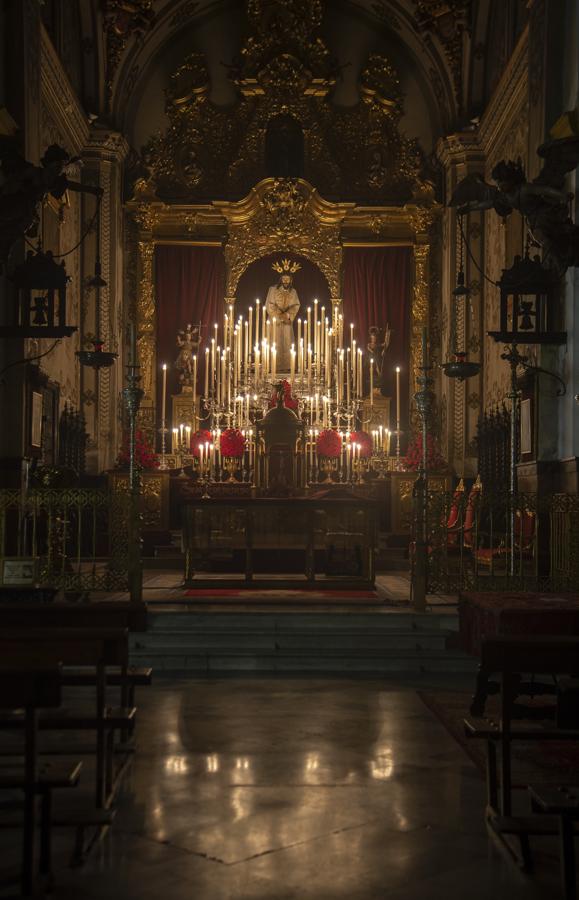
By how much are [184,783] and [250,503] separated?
23.0 feet

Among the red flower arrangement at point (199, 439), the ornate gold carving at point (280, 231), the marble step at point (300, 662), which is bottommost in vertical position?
the marble step at point (300, 662)

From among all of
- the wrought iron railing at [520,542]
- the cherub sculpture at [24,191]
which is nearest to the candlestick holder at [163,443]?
the cherub sculpture at [24,191]

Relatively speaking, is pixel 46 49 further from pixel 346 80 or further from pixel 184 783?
pixel 184 783

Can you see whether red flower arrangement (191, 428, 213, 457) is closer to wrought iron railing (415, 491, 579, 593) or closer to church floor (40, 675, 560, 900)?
wrought iron railing (415, 491, 579, 593)

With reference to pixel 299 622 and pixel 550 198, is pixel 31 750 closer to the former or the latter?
pixel 299 622

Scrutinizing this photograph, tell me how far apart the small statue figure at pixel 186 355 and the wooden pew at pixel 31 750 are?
16.2 metres

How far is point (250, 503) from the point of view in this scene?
1262cm

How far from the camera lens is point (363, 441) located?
1920 centimetres

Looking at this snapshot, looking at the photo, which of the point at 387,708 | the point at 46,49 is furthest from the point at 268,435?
the point at 387,708

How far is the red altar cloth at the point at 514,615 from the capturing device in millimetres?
8273

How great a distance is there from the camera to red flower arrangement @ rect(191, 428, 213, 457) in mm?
17953

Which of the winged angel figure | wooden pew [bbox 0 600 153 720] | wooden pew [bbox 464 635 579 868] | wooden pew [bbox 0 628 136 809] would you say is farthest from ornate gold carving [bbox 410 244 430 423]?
wooden pew [bbox 464 635 579 868]

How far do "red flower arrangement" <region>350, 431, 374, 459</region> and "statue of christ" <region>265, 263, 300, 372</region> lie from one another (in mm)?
1872

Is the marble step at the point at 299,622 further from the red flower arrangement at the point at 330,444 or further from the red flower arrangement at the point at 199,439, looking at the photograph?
the red flower arrangement at the point at 330,444
